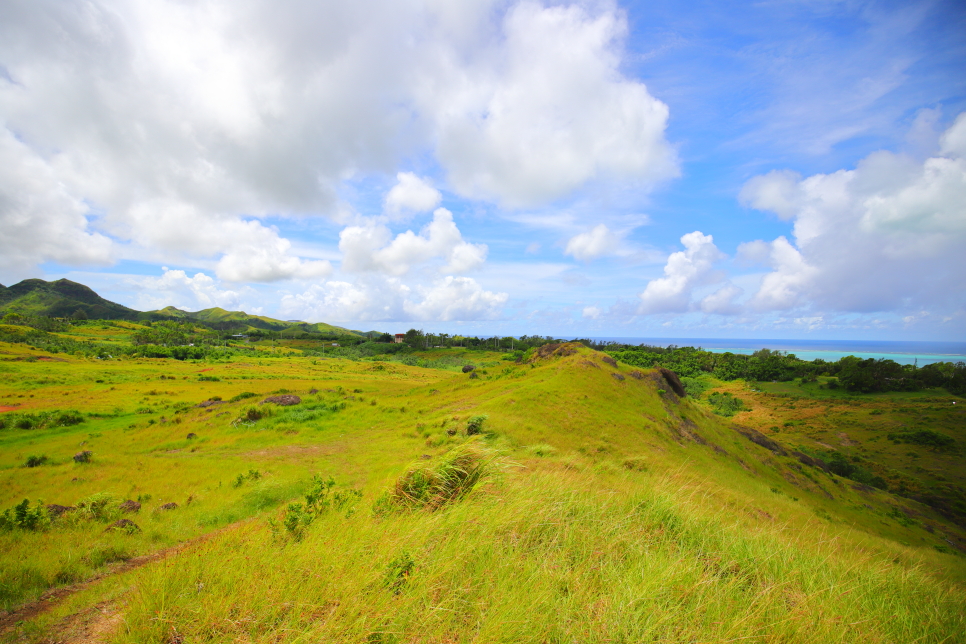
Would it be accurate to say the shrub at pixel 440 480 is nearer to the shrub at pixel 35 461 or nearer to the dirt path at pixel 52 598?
the dirt path at pixel 52 598

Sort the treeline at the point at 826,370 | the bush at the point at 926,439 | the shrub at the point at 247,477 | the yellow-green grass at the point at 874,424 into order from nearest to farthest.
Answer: the shrub at the point at 247,477, the yellow-green grass at the point at 874,424, the bush at the point at 926,439, the treeline at the point at 826,370

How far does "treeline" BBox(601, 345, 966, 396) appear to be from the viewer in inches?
3863

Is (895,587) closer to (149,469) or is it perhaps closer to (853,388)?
(149,469)

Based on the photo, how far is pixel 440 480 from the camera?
7.59 m

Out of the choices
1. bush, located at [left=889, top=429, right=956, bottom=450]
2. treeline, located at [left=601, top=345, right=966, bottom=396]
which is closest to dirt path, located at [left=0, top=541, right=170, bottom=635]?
treeline, located at [left=601, top=345, right=966, bottom=396]

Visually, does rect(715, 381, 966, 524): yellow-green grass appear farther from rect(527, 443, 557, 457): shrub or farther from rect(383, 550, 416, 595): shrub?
rect(383, 550, 416, 595): shrub

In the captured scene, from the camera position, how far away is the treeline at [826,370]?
9812 centimetres

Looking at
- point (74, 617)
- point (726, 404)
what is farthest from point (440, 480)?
point (726, 404)

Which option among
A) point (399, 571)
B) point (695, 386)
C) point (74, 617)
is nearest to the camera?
point (399, 571)

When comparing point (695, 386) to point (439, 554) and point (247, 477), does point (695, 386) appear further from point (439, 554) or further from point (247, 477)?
point (439, 554)

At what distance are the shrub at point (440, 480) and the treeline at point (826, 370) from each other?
84.6 m

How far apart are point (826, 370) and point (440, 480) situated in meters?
147

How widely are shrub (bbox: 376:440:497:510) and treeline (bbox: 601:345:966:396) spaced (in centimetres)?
8464

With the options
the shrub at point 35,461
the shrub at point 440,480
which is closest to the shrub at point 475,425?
the shrub at point 440,480
